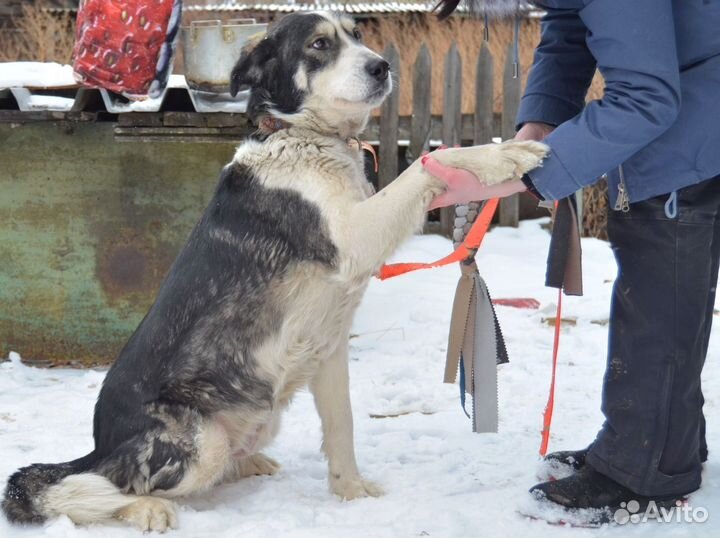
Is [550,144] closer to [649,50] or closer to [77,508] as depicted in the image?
[649,50]

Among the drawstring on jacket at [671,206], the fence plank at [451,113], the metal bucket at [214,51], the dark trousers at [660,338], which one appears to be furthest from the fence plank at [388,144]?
the drawstring on jacket at [671,206]

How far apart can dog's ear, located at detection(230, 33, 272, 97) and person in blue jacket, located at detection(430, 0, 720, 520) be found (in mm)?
694

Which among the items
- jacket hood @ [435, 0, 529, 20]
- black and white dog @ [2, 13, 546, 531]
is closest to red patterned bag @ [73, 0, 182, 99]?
black and white dog @ [2, 13, 546, 531]

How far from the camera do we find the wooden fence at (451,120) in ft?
24.8

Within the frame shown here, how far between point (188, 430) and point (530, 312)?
310cm

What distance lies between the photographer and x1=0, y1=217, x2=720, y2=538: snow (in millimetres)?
2590

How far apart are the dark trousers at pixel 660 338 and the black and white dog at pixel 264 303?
48cm

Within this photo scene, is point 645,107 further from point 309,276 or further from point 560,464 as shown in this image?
point 560,464

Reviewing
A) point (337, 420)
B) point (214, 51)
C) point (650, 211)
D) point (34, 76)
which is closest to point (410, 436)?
point (337, 420)

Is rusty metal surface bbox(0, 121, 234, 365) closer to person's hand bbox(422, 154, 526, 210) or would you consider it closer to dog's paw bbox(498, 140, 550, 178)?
person's hand bbox(422, 154, 526, 210)

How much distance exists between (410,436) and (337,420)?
2.03ft

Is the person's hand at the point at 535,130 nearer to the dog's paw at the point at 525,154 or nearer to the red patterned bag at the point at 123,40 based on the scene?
the dog's paw at the point at 525,154

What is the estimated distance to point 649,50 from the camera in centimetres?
223

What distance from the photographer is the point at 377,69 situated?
9.56ft
